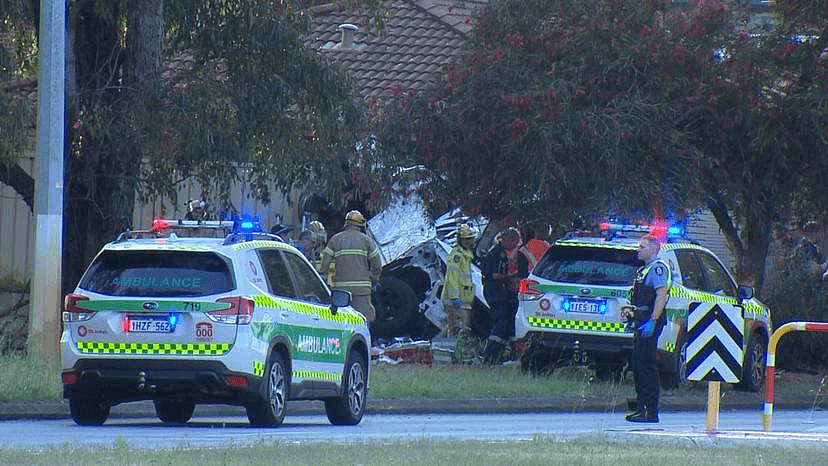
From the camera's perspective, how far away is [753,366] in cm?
2212

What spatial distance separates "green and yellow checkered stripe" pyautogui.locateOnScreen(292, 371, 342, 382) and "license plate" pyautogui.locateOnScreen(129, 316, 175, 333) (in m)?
1.35

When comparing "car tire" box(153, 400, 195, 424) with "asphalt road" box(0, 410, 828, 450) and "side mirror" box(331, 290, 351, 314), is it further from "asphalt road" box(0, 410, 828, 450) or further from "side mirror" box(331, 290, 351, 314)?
"side mirror" box(331, 290, 351, 314)

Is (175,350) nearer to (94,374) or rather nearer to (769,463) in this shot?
(94,374)

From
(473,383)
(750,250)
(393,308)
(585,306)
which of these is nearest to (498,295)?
(585,306)

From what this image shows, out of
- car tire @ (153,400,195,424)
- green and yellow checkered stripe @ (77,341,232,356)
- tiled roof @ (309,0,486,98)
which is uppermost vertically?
tiled roof @ (309,0,486,98)

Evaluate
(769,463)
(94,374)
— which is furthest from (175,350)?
(769,463)

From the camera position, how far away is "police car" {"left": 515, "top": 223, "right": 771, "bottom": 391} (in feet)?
66.5

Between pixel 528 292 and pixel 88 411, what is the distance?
23.2 ft

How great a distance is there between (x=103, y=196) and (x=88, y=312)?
6453 millimetres

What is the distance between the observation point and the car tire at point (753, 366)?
72.0ft

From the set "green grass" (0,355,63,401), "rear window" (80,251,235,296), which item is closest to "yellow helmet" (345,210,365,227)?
"green grass" (0,355,63,401)

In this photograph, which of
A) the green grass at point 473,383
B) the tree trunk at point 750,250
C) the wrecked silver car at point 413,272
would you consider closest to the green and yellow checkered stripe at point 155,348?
the green grass at point 473,383

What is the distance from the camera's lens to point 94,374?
14305mm

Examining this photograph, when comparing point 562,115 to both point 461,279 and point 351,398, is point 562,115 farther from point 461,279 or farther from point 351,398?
point 351,398
